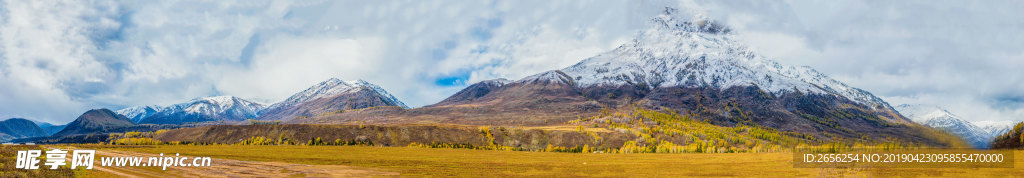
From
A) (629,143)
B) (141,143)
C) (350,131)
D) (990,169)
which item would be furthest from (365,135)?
(990,169)

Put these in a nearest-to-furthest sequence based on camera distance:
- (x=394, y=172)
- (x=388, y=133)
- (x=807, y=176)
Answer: (x=807, y=176) < (x=394, y=172) < (x=388, y=133)

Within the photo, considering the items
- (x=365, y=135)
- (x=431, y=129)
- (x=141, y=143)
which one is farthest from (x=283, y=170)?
(x=141, y=143)

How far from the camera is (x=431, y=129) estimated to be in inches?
7549

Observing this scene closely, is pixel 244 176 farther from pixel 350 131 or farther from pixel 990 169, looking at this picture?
pixel 350 131

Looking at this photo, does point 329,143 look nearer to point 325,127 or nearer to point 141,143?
point 325,127

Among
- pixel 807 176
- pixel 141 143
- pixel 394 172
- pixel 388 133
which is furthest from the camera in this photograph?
pixel 388 133

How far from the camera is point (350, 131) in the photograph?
182125 millimetres

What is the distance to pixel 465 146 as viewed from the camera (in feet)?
598

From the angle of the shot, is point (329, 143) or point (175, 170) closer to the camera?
point (175, 170)

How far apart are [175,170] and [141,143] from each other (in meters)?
135

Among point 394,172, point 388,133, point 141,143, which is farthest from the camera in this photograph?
point 388,133

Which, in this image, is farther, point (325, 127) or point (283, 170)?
point (325, 127)

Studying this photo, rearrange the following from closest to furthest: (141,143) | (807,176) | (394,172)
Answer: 1. (807,176)
2. (394,172)
3. (141,143)

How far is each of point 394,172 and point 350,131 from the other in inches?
4658
